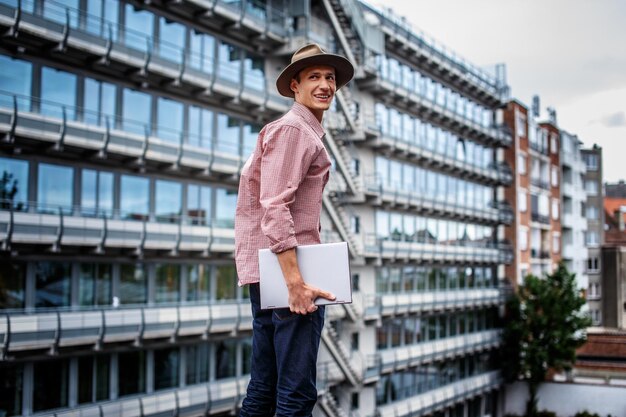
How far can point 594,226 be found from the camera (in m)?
77.1

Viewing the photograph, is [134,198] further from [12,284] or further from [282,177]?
[282,177]

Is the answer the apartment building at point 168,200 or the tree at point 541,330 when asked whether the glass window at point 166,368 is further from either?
the tree at point 541,330

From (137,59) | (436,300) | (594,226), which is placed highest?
(137,59)

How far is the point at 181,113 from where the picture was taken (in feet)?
93.0

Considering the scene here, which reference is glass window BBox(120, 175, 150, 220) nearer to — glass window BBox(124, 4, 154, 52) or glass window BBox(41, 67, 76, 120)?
glass window BBox(41, 67, 76, 120)

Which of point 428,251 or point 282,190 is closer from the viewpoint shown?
point 282,190

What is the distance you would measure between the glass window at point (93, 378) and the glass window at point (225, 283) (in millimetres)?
5750

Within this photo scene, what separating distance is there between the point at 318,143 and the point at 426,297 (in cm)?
4003

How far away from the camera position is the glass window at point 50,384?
23438mm

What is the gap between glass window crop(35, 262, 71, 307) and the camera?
77.6ft

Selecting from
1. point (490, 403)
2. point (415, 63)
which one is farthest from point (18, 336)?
point (490, 403)

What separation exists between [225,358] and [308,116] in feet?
86.0

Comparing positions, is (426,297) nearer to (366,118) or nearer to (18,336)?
(366,118)

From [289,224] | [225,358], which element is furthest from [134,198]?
[289,224]
